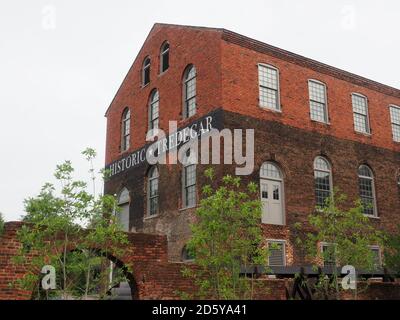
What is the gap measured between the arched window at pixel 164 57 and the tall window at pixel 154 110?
3.90 feet

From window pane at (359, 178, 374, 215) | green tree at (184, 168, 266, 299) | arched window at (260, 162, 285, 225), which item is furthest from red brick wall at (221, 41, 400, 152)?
green tree at (184, 168, 266, 299)

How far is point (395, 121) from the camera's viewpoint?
25.0 m

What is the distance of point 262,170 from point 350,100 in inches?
273

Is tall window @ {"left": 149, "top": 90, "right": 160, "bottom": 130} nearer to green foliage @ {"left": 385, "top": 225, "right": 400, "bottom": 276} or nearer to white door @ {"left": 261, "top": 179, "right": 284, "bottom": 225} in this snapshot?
white door @ {"left": 261, "top": 179, "right": 284, "bottom": 225}

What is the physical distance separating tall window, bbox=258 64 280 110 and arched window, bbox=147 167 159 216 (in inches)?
228

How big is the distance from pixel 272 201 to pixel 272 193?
31 centimetres

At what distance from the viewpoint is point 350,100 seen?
75.4 feet

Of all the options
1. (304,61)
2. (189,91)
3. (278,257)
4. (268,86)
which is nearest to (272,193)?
(278,257)

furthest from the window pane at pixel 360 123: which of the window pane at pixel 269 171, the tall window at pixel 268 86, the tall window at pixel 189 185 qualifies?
the tall window at pixel 189 185

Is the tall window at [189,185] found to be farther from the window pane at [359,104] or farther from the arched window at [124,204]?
the window pane at [359,104]

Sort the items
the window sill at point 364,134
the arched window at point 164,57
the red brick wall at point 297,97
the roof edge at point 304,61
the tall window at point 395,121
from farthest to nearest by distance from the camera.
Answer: the tall window at point 395,121 < the arched window at point 164,57 < the window sill at point 364,134 < the roof edge at point 304,61 < the red brick wall at point 297,97

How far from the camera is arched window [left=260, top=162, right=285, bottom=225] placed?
1869cm

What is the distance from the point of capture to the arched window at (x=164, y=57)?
23.4m
